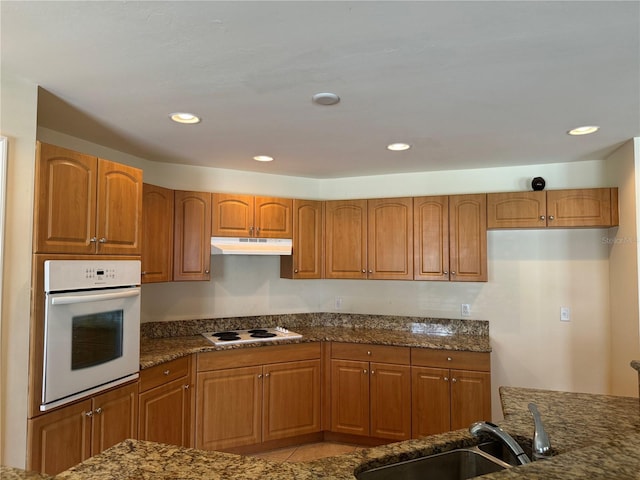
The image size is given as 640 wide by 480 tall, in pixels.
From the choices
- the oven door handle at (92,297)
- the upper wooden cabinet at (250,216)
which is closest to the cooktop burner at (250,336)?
the upper wooden cabinet at (250,216)

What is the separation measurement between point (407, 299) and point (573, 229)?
1.54 meters

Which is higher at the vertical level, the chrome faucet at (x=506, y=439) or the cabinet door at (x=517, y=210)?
the cabinet door at (x=517, y=210)

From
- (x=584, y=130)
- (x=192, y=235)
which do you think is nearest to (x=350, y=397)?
(x=192, y=235)

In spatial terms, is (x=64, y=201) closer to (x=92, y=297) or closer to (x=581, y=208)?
(x=92, y=297)

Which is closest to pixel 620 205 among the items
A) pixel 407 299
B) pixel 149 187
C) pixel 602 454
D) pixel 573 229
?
pixel 573 229

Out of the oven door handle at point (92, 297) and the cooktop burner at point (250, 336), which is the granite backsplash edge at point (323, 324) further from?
the oven door handle at point (92, 297)

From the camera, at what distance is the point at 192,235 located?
135 inches

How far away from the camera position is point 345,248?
386 centimetres

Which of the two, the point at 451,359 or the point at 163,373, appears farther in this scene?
the point at 451,359

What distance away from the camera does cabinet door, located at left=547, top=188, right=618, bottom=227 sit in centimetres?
310

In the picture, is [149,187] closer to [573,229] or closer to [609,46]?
[609,46]

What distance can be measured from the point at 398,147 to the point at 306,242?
1316mm

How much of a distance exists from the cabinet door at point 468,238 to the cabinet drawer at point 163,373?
2313mm

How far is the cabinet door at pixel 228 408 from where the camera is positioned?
10.3 feet
